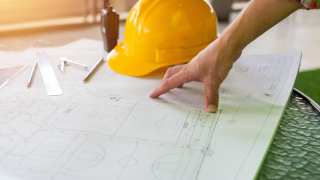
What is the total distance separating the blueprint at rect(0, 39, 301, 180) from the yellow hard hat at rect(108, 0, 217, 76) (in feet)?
0.13

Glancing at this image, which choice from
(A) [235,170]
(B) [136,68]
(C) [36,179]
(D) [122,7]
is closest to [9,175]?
(C) [36,179]

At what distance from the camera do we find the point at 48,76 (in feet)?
2.68

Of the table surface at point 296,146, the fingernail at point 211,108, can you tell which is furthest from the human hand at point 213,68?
the table surface at point 296,146

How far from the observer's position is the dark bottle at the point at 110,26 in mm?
957

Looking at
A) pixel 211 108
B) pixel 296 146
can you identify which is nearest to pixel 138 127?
pixel 211 108

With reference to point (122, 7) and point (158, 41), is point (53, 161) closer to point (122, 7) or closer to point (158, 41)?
point (158, 41)

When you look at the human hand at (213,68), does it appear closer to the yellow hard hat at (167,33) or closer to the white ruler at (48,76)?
the yellow hard hat at (167,33)

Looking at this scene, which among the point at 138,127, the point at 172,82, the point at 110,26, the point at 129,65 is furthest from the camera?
the point at 110,26

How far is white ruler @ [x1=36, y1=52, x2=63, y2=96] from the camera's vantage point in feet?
2.46

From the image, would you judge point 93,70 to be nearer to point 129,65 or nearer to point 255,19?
point 129,65

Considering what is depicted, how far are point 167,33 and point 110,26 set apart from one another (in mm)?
202

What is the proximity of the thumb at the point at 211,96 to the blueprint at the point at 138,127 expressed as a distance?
1 cm

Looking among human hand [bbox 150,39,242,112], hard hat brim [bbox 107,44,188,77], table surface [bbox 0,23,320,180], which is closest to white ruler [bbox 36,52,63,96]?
hard hat brim [bbox 107,44,188,77]

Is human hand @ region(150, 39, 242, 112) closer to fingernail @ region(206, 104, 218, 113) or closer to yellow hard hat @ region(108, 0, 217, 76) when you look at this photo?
fingernail @ region(206, 104, 218, 113)
